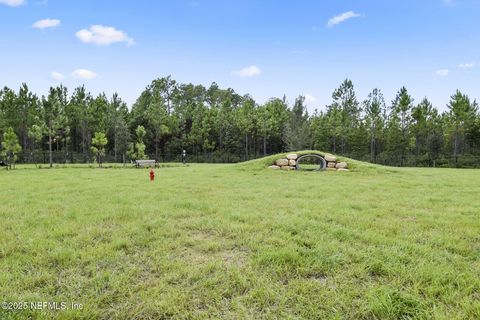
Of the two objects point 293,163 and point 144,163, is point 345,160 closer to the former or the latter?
point 293,163

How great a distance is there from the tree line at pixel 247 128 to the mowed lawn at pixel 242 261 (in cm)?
2715

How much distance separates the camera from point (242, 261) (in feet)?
10.3

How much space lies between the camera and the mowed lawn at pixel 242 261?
2295 mm

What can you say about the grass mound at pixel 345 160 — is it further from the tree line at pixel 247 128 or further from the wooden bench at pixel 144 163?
the tree line at pixel 247 128

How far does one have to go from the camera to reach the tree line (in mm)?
32750

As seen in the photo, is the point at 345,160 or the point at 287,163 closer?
the point at 345,160

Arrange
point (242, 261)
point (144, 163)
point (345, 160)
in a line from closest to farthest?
point (242, 261) → point (345, 160) → point (144, 163)

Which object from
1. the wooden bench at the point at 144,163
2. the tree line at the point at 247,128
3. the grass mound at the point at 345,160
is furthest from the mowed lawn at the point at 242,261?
the tree line at the point at 247,128

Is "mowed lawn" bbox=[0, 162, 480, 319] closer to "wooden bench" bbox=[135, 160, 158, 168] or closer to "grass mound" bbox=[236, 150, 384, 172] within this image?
"grass mound" bbox=[236, 150, 384, 172]

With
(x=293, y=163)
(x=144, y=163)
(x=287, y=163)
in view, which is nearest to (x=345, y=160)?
(x=293, y=163)

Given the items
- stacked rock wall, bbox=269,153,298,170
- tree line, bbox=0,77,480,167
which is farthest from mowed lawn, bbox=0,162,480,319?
tree line, bbox=0,77,480,167

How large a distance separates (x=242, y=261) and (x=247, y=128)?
34.5 meters

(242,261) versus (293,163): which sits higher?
(293,163)

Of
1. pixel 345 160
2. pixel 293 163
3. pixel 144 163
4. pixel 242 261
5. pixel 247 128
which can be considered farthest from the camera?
pixel 247 128
